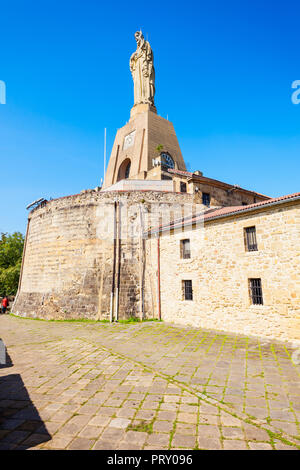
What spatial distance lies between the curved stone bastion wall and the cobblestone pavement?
5.17 metres

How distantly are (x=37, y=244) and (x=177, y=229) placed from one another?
11.1 metres

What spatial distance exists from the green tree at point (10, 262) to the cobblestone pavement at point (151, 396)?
19.6 meters

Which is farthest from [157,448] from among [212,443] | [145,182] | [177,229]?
[145,182]

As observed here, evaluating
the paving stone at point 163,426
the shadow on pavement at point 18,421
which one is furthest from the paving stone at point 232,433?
the shadow on pavement at point 18,421

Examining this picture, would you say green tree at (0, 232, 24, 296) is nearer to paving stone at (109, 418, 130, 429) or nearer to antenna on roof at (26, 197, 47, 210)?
antenna on roof at (26, 197, 47, 210)

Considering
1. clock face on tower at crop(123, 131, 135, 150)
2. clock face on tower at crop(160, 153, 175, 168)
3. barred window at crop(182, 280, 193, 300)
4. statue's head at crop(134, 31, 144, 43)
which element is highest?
statue's head at crop(134, 31, 144, 43)

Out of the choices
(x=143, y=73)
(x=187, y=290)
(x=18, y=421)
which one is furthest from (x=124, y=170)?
(x=18, y=421)

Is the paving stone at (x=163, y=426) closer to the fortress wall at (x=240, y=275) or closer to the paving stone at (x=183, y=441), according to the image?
the paving stone at (x=183, y=441)

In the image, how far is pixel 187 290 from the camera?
12.2 m

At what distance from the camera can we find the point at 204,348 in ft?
25.6

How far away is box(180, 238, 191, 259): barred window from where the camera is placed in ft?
40.5

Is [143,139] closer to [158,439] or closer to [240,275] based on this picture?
[240,275]


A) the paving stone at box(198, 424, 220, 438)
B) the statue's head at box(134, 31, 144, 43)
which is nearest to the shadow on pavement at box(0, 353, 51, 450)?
the paving stone at box(198, 424, 220, 438)

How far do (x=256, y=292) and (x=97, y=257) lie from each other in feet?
30.5
